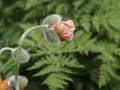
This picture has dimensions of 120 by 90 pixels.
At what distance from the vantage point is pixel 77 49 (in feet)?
9.57

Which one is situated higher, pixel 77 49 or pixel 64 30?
pixel 77 49

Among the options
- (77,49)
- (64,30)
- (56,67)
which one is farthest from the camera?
(77,49)

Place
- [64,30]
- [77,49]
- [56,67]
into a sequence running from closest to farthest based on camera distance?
[64,30] < [56,67] < [77,49]

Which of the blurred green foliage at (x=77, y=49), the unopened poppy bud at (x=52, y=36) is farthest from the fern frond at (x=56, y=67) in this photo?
the unopened poppy bud at (x=52, y=36)

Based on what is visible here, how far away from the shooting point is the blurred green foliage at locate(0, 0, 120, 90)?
288 cm

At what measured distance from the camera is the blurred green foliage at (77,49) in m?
2.88

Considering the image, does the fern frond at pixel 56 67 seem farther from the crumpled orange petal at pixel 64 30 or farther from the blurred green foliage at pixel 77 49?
the crumpled orange petal at pixel 64 30

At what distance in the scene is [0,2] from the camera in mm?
3885

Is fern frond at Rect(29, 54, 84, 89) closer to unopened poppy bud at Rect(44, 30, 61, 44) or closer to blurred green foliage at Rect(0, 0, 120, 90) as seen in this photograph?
blurred green foliage at Rect(0, 0, 120, 90)

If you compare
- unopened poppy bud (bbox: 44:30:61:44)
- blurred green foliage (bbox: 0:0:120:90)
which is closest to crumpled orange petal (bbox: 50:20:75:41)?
unopened poppy bud (bbox: 44:30:61:44)

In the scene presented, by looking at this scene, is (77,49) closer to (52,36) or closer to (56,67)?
(56,67)

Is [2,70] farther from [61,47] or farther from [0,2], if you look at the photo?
[0,2]

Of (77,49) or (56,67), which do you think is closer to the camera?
(56,67)

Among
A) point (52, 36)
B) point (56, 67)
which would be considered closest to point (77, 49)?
point (56, 67)
